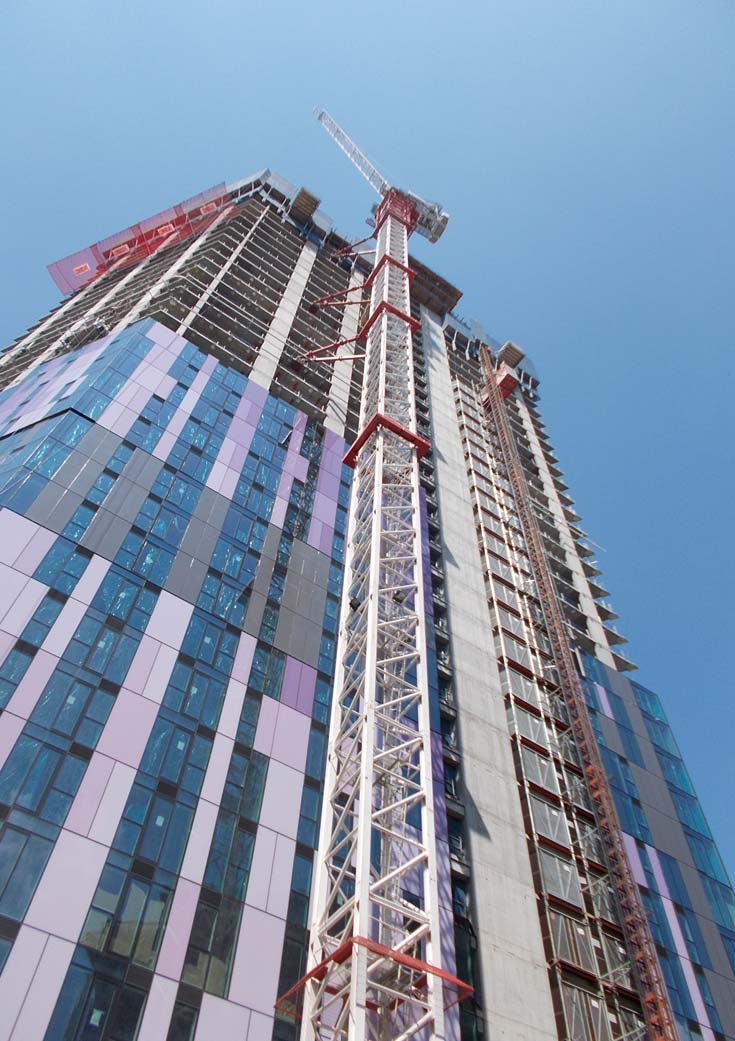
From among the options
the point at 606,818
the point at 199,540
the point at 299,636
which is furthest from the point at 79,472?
the point at 606,818

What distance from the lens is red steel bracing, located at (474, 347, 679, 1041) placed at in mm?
34406

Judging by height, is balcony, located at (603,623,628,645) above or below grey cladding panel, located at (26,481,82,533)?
above

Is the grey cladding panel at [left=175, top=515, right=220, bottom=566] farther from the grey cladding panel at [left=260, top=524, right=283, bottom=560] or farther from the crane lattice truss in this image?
the crane lattice truss

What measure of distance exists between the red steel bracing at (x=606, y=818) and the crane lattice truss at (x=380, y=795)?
1168 centimetres

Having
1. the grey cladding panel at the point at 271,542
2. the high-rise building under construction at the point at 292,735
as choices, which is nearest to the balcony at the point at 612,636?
the high-rise building under construction at the point at 292,735

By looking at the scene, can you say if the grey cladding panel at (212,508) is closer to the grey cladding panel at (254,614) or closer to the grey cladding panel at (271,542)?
the grey cladding panel at (271,542)

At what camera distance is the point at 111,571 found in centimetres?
3419

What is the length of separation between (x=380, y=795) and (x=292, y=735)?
15.7 feet

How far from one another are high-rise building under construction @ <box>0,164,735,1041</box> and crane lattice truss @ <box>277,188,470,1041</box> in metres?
0.18

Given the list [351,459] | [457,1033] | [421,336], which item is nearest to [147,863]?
[457,1033]

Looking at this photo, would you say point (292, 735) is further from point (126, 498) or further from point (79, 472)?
point (79, 472)

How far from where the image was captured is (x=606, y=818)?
41.6 m

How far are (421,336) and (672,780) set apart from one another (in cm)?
5240

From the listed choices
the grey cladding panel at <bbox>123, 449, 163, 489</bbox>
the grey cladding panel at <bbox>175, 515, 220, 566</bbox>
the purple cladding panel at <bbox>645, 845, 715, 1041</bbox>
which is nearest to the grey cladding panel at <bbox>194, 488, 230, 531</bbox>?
the grey cladding panel at <bbox>175, 515, 220, 566</bbox>
